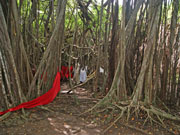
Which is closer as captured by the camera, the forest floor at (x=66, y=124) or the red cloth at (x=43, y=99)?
the forest floor at (x=66, y=124)

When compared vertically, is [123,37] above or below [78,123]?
above

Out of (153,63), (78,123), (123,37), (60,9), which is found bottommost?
(78,123)

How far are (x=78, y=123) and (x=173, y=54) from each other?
220 cm

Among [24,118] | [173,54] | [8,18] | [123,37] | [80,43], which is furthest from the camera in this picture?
[80,43]

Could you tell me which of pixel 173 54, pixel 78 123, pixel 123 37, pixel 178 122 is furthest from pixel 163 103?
pixel 78 123

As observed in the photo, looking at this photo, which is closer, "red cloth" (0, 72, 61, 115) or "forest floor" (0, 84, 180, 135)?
"forest floor" (0, 84, 180, 135)

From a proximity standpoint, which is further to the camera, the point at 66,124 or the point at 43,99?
the point at 43,99

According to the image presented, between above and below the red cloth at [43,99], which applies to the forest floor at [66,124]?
below

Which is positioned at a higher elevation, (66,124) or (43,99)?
(43,99)

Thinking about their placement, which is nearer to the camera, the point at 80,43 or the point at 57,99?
the point at 57,99

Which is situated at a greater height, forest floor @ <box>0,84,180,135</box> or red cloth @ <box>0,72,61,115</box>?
red cloth @ <box>0,72,61,115</box>

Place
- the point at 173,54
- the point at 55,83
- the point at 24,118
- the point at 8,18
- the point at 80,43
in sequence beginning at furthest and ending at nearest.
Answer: the point at 80,43, the point at 55,83, the point at 173,54, the point at 8,18, the point at 24,118

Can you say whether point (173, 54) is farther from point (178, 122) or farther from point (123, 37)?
point (178, 122)

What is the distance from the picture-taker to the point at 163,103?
341cm
